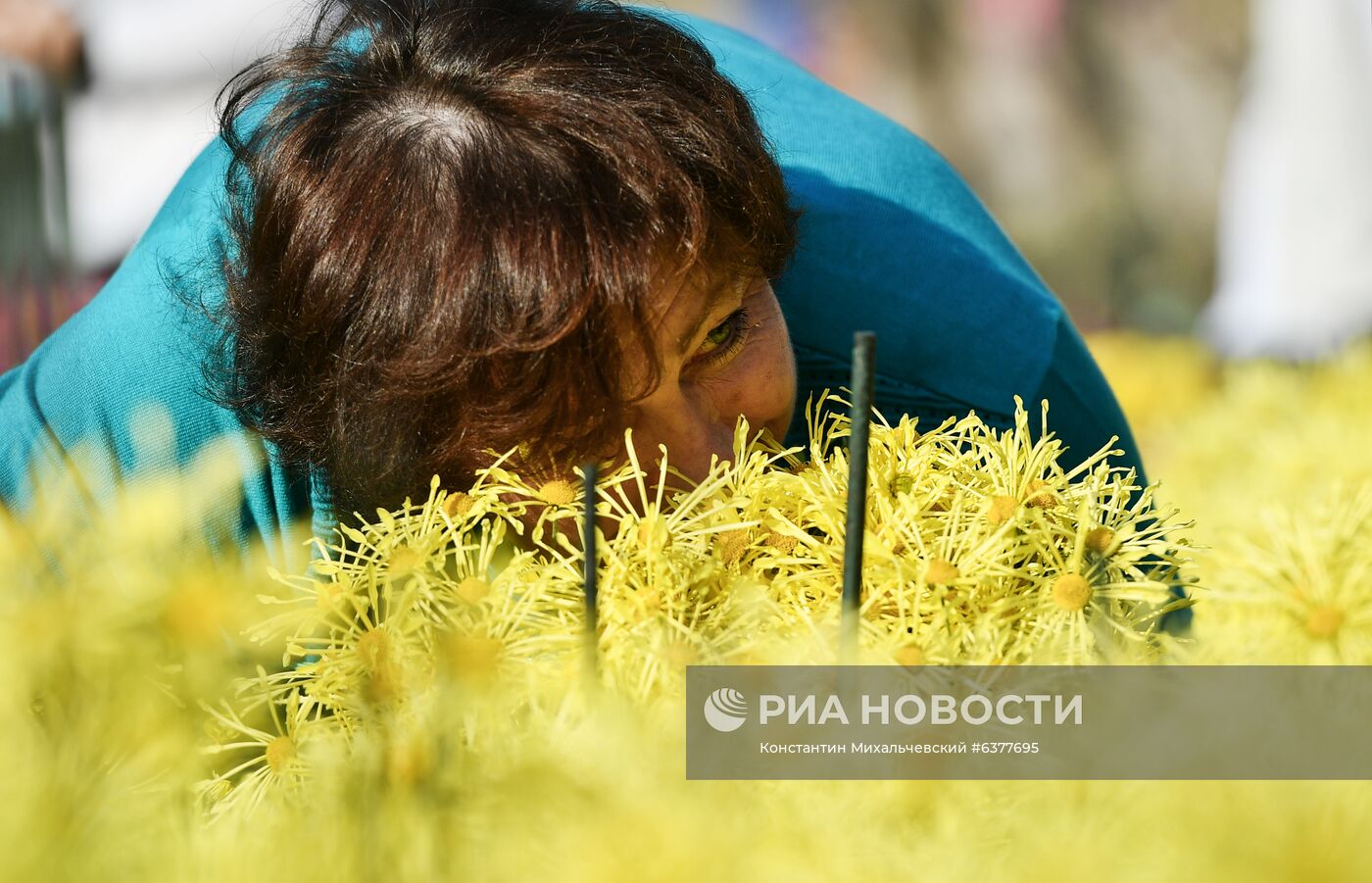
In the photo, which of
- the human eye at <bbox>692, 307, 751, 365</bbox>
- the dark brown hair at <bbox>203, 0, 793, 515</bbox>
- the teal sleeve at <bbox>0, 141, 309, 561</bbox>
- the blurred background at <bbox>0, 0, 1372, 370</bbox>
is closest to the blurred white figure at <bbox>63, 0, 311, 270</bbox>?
the blurred background at <bbox>0, 0, 1372, 370</bbox>

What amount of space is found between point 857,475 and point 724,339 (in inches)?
10.7

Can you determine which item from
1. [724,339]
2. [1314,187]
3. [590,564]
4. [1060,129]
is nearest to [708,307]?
[724,339]

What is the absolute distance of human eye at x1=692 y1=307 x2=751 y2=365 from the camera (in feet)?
2.07

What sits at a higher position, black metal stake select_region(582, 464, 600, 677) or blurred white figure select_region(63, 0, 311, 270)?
blurred white figure select_region(63, 0, 311, 270)

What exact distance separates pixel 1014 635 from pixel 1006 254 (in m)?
0.63

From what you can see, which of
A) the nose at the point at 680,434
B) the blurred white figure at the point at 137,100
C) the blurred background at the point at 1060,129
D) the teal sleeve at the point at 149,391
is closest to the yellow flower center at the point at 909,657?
the nose at the point at 680,434

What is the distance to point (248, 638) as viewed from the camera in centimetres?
48

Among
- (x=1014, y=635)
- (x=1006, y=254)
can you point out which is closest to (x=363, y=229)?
(x=1014, y=635)

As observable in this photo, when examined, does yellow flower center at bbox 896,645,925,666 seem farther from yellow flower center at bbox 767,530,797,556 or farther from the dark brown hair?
the dark brown hair

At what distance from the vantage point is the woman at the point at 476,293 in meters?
0.58

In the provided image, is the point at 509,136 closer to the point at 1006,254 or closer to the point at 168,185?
the point at 1006,254

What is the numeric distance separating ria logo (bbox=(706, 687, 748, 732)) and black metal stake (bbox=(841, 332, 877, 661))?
41 mm

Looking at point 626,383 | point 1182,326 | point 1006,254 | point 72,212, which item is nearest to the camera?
point 626,383

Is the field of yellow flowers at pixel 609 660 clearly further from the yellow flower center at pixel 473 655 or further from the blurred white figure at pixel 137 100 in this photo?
the blurred white figure at pixel 137 100
